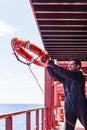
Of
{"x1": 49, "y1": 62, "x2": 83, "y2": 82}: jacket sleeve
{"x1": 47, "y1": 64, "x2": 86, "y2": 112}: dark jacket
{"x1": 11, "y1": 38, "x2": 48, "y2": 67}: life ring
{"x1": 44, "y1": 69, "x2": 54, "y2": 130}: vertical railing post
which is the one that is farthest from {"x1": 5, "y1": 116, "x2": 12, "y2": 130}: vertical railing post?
{"x1": 44, "y1": 69, "x2": 54, "y2": 130}: vertical railing post

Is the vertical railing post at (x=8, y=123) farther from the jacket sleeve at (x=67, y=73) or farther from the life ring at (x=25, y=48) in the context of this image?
the life ring at (x=25, y=48)

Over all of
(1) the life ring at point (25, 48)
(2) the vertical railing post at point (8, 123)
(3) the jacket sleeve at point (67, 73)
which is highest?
(1) the life ring at point (25, 48)

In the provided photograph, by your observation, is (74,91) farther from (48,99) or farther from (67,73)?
(48,99)

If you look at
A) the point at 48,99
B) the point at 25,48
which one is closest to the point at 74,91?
the point at 25,48

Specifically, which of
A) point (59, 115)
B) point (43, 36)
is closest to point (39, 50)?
point (43, 36)

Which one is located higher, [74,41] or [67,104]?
[74,41]

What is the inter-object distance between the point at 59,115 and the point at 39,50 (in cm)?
1040

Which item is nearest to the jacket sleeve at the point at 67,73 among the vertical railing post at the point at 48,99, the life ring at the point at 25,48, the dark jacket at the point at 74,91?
the dark jacket at the point at 74,91

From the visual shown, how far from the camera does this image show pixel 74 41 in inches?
370

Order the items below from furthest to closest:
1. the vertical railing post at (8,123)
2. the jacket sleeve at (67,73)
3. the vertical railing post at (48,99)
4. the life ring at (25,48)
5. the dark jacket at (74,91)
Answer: the vertical railing post at (48,99), the life ring at (25,48), the dark jacket at (74,91), the jacket sleeve at (67,73), the vertical railing post at (8,123)

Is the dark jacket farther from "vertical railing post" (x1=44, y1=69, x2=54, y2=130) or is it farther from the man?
"vertical railing post" (x1=44, y1=69, x2=54, y2=130)

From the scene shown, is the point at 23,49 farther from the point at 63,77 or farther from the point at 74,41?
the point at 74,41

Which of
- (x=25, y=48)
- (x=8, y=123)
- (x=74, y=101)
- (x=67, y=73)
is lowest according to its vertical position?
(x=8, y=123)

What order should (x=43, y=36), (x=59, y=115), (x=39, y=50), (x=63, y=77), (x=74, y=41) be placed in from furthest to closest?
(x=59, y=115) < (x=74, y=41) < (x=43, y=36) < (x=39, y=50) < (x=63, y=77)
